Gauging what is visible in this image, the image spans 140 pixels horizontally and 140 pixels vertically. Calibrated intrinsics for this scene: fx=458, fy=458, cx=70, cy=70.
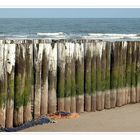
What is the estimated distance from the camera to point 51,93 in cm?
890

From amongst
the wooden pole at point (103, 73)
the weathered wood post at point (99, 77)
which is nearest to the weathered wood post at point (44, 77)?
the weathered wood post at point (99, 77)

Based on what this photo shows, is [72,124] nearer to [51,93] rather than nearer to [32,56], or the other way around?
[51,93]

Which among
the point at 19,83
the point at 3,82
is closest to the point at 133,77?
the point at 19,83

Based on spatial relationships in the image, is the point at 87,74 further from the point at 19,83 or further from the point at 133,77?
the point at 19,83

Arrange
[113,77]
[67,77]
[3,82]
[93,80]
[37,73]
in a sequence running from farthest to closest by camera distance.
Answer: [113,77] → [93,80] → [67,77] → [37,73] → [3,82]

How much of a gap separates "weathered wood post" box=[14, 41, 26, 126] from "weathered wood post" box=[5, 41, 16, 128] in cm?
12

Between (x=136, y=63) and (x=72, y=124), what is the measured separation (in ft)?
9.65

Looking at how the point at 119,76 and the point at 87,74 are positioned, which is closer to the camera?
the point at 87,74

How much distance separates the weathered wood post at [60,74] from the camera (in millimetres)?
8984

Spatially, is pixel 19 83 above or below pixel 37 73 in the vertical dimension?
below

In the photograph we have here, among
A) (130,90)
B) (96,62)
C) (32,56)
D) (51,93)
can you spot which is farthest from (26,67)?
(130,90)

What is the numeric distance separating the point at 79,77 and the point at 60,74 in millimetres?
539

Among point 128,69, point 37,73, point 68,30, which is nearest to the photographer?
point 37,73

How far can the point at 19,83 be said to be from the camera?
27.0 feet
